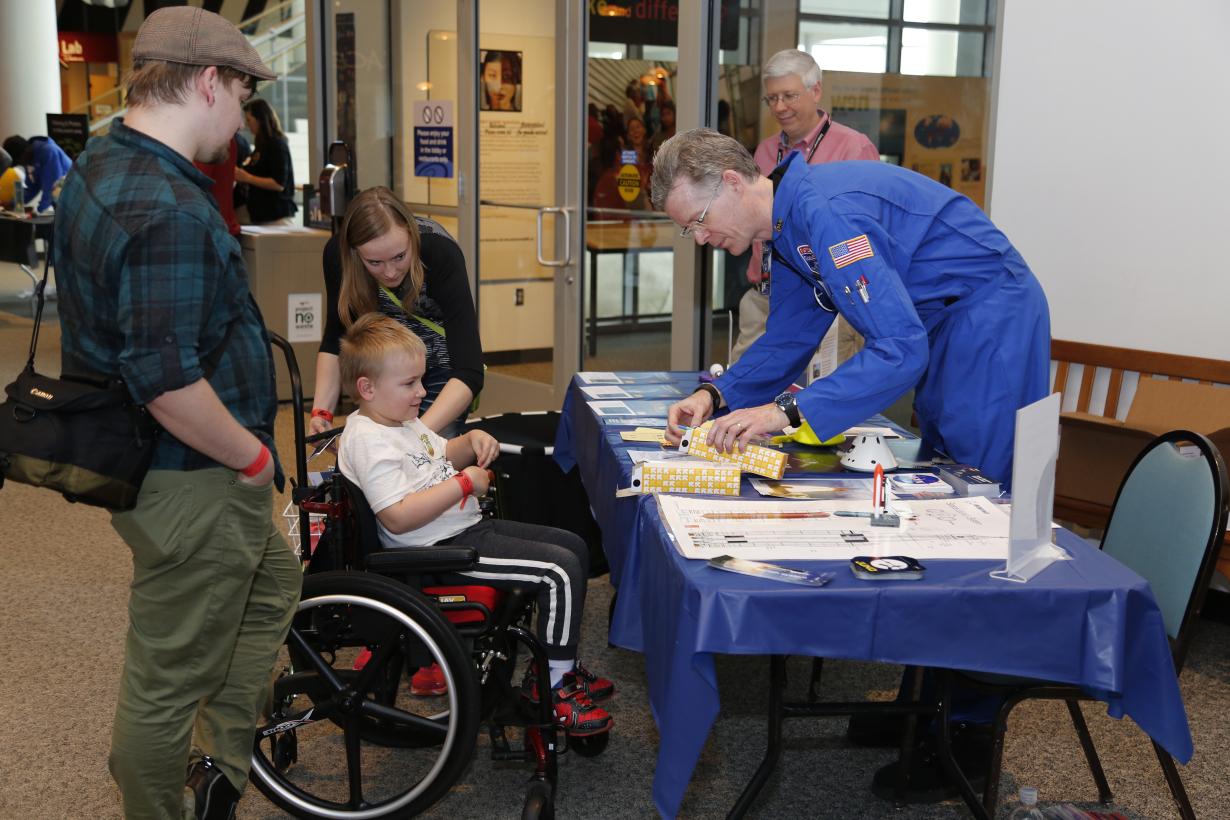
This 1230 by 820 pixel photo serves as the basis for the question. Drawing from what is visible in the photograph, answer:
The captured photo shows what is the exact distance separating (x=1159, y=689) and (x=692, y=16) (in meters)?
3.67

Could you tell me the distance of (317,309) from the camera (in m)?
6.34

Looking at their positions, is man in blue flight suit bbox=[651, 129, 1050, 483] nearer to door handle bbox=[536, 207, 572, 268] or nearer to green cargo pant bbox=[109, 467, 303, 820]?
green cargo pant bbox=[109, 467, 303, 820]

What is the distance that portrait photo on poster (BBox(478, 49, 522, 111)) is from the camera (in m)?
5.88

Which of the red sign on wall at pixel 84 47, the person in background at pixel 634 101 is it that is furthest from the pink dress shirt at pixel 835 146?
the red sign on wall at pixel 84 47

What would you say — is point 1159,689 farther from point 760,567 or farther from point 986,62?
point 986,62

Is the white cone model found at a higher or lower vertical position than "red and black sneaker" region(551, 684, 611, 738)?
higher

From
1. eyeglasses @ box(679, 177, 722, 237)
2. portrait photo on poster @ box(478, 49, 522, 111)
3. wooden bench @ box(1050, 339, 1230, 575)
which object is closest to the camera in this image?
eyeglasses @ box(679, 177, 722, 237)

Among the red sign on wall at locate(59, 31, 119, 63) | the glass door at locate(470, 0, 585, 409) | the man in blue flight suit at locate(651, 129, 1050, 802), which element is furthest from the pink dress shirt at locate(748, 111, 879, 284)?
the red sign on wall at locate(59, 31, 119, 63)

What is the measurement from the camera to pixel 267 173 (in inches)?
282

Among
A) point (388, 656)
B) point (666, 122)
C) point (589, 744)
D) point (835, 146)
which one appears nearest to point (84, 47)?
point (666, 122)

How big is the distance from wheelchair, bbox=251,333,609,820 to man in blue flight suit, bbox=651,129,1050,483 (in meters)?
0.59

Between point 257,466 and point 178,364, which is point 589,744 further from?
point 178,364

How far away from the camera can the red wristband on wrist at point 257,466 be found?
1.87 m

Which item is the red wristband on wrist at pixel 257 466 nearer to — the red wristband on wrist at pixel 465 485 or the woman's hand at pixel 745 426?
the red wristband on wrist at pixel 465 485
